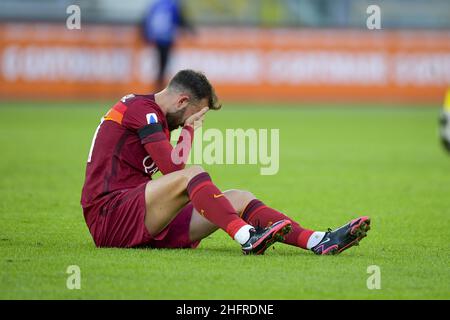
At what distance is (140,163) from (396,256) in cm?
200

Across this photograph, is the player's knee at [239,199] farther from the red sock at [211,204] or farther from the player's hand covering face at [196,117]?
the player's hand covering face at [196,117]

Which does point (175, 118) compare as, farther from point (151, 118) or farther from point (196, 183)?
point (196, 183)

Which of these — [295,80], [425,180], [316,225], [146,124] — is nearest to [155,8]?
[295,80]

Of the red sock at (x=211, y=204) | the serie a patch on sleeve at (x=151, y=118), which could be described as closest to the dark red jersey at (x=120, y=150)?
the serie a patch on sleeve at (x=151, y=118)

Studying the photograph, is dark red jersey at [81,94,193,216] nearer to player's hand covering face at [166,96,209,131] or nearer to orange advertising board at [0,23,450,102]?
player's hand covering face at [166,96,209,131]

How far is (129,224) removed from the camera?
7.19 meters

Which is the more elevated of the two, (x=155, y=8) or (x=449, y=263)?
(x=155, y=8)

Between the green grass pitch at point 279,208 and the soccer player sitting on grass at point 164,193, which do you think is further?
the soccer player sitting on grass at point 164,193

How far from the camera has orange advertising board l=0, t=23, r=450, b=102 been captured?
23.6 meters

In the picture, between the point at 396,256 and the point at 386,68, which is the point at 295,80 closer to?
the point at 386,68

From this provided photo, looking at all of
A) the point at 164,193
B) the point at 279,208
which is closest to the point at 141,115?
the point at 164,193

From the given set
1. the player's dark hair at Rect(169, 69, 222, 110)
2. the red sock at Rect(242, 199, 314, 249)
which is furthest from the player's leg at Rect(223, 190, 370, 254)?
the player's dark hair at Rect(169, 69, 222, 110)

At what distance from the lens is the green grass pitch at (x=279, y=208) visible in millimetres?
6180

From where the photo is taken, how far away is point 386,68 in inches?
1003
